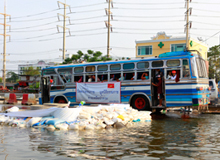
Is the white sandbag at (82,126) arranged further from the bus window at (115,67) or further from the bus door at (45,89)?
the bus door at (45,89)

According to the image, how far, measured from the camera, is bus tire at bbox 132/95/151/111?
15156mm

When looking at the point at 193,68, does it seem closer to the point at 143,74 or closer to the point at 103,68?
the point at 143,74

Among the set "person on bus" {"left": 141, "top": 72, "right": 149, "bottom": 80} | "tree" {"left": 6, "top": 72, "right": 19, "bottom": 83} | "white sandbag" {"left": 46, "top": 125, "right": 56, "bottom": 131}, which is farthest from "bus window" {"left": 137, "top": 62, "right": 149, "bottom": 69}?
"tree" {"left": 6, "top": 72, "right": 19, "bottom": 83}

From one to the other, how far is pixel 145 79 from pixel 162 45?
34.6 m

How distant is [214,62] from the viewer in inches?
1957

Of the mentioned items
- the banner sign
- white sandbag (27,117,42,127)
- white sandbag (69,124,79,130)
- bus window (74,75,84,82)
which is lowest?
white sandbag (69,124,79,130)

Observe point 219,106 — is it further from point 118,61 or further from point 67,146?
point 67,146

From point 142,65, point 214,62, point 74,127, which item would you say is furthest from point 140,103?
point 214,62

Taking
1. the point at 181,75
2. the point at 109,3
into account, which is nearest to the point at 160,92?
the point at 181,75

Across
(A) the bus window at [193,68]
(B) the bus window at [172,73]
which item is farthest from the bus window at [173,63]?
(A) the bus window at [193,68]

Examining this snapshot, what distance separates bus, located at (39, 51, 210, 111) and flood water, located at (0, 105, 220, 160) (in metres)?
5.19

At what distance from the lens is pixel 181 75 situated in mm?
14125

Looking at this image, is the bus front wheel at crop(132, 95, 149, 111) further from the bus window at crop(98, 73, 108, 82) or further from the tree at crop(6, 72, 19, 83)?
the tree at crop(6, 72, 19, 83)

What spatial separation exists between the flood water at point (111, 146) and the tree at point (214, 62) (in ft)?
137
